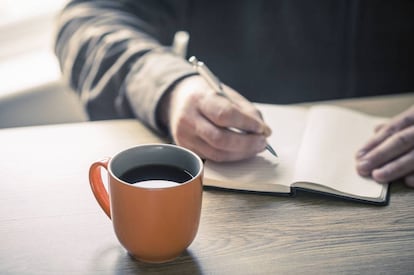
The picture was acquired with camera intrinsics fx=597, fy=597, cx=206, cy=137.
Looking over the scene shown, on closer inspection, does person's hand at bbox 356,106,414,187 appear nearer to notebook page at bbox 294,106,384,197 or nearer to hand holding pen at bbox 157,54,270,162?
notebook page at bbox 294,106,384,197

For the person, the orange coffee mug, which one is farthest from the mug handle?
the person

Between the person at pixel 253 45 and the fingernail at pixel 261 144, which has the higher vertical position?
the fingernail at pixel 261 144

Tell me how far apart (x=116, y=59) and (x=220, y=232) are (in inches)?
19.7

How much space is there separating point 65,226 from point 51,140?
0.27 metres

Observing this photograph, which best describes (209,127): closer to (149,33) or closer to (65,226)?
(65,226)

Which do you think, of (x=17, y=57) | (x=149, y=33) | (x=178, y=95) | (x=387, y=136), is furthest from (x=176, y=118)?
(x=17, y=57)

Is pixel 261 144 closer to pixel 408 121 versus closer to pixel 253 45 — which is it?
pixel 408 121

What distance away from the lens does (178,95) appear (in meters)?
0.95

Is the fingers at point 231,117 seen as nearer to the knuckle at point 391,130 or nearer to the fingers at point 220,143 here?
the fingers at point 220,143

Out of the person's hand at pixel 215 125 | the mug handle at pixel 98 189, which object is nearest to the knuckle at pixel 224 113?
the person's hand at pixel 215 125

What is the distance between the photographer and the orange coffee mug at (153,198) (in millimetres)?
606

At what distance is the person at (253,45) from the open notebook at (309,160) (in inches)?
10.3

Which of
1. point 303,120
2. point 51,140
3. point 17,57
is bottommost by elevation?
point 17,57

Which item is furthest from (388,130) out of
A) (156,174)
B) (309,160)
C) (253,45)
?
(253,45)
